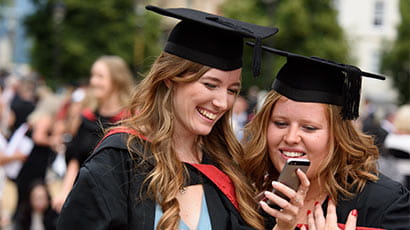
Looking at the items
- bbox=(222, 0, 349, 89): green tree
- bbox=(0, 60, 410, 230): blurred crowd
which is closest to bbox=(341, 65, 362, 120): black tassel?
bbox=(0, 60, 410, 230): blurred crowd

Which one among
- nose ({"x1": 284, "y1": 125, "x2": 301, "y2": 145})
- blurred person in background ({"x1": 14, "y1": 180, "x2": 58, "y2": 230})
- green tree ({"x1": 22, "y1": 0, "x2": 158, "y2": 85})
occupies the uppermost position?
nose ({"x1": 284, "y1": 125, "x2": 301, "y2": 145})

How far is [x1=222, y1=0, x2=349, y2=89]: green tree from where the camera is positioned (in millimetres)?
27375

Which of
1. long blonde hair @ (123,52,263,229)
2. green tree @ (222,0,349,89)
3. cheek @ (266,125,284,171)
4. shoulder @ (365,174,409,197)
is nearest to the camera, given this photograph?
long blonde hair @ (123,52,263,229)

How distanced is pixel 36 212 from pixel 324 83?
497 centimetres

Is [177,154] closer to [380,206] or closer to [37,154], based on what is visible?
[380,206]

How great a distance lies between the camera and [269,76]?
27.2m

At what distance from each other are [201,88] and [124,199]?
0.60 meters

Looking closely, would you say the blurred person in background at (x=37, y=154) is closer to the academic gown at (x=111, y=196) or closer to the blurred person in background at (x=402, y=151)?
the blurred person in background at (x=402, y=151)

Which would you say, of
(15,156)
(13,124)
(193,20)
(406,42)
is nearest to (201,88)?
(193,20)

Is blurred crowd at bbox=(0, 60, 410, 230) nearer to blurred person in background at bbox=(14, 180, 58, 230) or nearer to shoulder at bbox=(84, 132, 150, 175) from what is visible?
blurred person in background at bbox=(14, 180, 58, 230)

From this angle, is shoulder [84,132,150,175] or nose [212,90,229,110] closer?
shoulder [84,132,150,175]

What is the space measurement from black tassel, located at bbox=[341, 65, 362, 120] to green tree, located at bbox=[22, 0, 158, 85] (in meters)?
23.7

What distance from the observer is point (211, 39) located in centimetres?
285

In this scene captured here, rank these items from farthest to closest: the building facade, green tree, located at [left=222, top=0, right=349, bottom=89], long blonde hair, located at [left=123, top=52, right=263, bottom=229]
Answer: the building facade → green tree, located at [left=222, top=0, right=349, bottom=89] → long blonde hair, located at [left=123, top=52, right=263, bottom=229]
